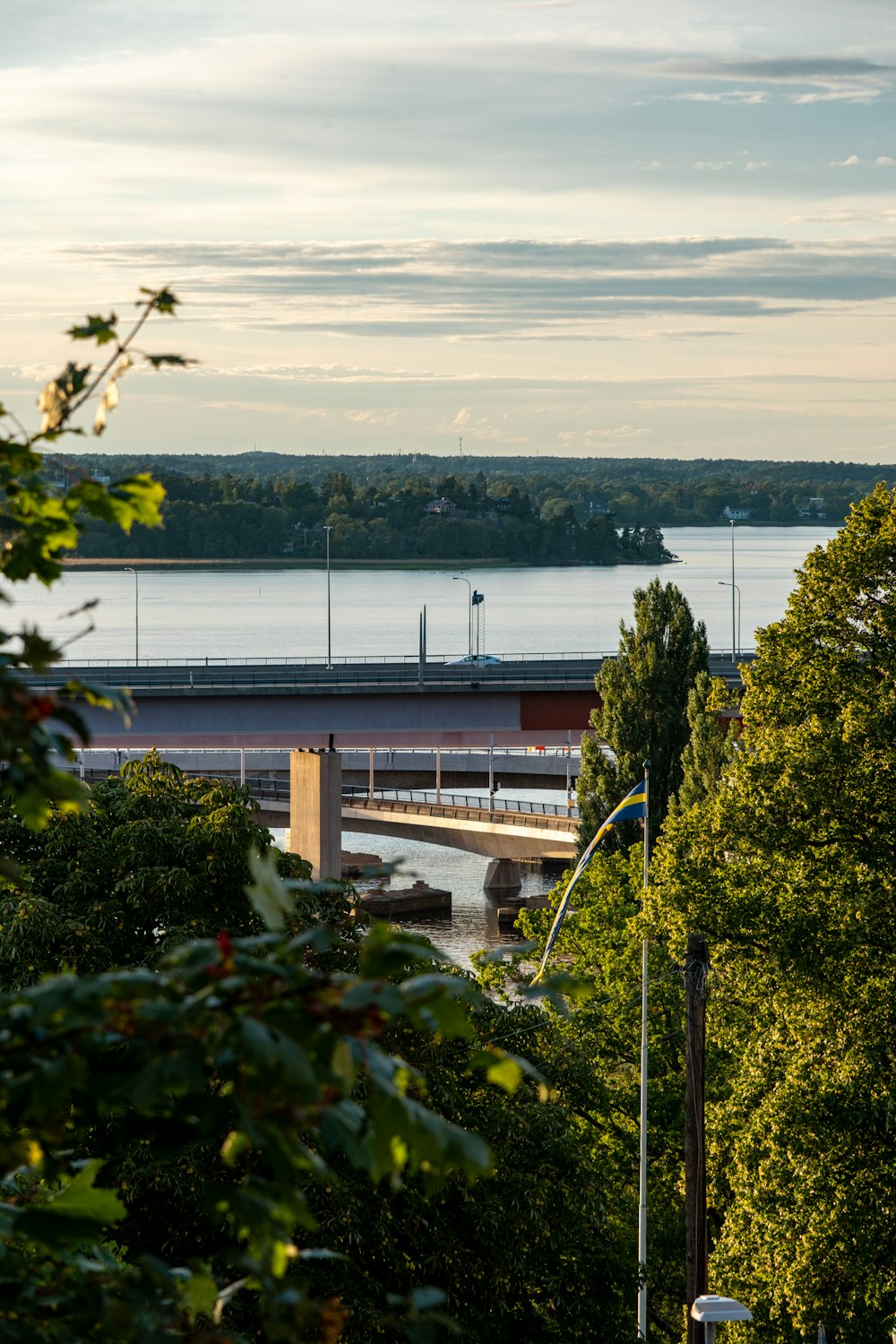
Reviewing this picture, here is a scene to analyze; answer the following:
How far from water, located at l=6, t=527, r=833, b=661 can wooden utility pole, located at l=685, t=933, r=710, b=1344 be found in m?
68.7

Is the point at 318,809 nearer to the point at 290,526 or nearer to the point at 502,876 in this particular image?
the point at 502,876

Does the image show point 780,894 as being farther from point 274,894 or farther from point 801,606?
point 274,894

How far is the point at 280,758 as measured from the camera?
8869cm

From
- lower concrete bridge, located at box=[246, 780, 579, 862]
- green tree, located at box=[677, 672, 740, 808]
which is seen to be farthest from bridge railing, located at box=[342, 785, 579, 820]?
green tree, located at box=[677, 672, 740, 808]

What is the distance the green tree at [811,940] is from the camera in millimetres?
18094

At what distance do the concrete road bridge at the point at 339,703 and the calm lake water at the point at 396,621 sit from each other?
26.3ft

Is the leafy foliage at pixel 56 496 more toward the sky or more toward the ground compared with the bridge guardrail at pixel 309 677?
more toward the sky

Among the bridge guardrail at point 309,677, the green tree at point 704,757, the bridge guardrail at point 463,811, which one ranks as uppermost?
the bridge guardrail at point 309,677

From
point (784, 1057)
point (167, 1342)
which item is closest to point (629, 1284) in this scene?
point (784, 1057)

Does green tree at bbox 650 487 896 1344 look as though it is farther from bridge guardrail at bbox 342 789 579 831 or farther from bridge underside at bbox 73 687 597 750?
bridge guardrail at bbox 342 789 579 831

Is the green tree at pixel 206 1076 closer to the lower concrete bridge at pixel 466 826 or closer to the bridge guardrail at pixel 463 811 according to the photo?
the bridge guardrail at pixel 463 811

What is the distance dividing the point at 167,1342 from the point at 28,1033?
0.58 metres

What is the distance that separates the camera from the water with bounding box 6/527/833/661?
11406cm

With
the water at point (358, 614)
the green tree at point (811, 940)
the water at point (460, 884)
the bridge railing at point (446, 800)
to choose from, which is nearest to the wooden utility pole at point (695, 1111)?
the green tree at point (811, 940)
